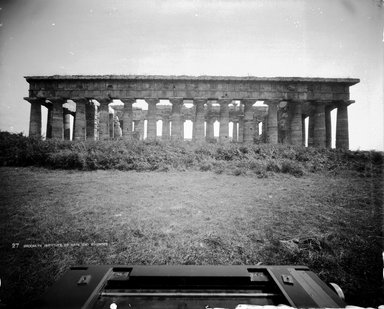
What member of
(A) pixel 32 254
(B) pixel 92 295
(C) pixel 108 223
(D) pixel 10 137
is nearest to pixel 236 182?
(C) pixel 108 223

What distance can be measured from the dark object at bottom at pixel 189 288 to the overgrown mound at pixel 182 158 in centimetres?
619

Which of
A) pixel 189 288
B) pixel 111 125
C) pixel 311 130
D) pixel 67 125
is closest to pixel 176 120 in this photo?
pixel 111 125

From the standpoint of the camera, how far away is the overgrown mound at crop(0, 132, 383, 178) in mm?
8305

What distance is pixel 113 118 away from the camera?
24781 mm

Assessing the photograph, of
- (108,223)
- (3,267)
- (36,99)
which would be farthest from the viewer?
(36,99)

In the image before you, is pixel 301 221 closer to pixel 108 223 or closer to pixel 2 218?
pixel 108 223

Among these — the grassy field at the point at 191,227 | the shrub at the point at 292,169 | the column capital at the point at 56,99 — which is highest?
the column capital at the point at 56,99

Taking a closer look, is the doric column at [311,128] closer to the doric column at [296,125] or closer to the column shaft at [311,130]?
the column shaft at [311,130]

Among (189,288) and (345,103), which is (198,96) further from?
(189,288)

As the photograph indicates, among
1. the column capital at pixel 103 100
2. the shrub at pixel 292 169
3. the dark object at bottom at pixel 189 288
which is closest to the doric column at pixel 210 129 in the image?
the column capital at pixel 103 100

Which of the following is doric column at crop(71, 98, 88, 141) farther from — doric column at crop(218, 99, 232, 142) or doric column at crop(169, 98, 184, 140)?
doric column at crop(218, 99, 232, 142)

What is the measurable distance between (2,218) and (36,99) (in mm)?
18783

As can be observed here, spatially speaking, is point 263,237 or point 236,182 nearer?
point 263,237

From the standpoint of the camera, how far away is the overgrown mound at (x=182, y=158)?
830 centimetres
